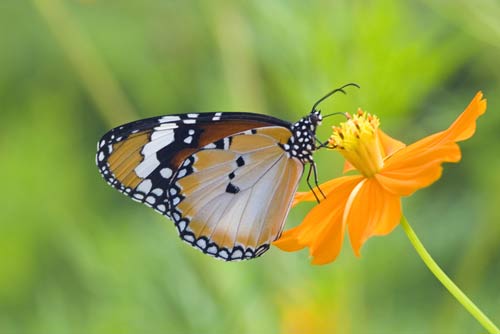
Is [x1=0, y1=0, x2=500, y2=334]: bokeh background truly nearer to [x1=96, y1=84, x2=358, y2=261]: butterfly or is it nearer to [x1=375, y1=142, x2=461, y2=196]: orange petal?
[x1=96, y1=84, x2=358, y2=261]: butterfly

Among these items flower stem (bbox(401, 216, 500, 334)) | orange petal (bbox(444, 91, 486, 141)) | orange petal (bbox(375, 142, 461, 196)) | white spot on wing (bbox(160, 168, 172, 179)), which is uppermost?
white spot on wing (bbox(160, 168, 172, 179))

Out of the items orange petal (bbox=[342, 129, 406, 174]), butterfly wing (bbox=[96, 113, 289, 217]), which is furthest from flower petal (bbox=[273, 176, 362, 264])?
butterfly wing (bbox=[96, 113, 289, 217])

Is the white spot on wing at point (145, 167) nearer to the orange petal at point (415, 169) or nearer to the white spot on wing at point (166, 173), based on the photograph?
the white spot on wing at point (166, 173)

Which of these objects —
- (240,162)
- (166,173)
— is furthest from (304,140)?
(166,173)

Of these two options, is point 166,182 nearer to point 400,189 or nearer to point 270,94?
point 400,189

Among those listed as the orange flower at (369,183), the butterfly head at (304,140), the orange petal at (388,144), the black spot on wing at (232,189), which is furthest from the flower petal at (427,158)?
the black spot on wing at (232,189)

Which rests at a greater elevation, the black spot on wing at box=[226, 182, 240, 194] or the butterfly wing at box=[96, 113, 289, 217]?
the butterfly wing at box=[96, 113, 289, 217]

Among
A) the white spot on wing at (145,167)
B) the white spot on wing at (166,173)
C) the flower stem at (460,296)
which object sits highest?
the white spot on wing at (145,167)
